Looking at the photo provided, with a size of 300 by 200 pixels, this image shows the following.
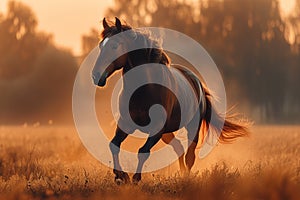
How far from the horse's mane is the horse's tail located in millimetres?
2300

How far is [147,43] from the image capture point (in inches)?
344

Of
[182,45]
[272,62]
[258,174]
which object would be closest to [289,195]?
[258,174]

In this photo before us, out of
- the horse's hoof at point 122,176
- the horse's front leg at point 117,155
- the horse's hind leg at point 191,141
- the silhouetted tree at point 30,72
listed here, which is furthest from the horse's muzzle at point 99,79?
the silhouetted tree at point 30,72

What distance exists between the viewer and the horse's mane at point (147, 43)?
28.2 feet

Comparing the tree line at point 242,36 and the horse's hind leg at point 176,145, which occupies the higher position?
the tree line at point 242,36

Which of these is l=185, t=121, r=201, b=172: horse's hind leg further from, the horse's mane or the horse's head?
the horse's head

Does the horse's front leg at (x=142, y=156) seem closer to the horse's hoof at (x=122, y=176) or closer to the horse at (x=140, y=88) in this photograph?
the horse at (x=140, y=88)

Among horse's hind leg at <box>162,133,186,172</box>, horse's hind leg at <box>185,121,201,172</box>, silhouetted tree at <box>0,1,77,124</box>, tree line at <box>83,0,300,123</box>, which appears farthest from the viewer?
silhouetted tree at <box>0,1,77,124</box>

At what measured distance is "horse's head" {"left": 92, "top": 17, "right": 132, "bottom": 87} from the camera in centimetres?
809

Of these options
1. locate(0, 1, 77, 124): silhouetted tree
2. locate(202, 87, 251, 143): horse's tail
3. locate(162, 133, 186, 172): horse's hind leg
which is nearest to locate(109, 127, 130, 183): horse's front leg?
locate(162, 133, 186, 172): horse's hind leg

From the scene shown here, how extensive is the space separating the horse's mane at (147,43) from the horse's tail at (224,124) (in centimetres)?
230

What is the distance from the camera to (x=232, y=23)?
160ft

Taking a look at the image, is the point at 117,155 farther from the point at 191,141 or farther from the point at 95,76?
the point at 191,141

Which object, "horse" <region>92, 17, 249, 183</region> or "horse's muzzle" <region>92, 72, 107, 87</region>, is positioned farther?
"horse" <region>92, 17, 249, 183</region>
